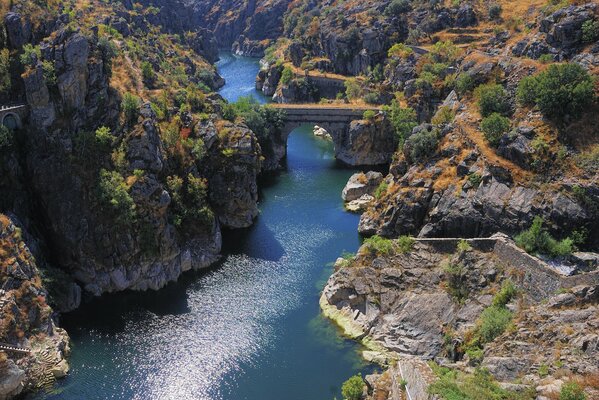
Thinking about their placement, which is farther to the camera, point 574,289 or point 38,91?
point 38,91

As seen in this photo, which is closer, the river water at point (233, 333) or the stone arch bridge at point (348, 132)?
the river water at point (233, 333)

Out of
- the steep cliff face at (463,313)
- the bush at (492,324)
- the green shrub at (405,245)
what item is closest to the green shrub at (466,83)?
the green shrub at (405,245)

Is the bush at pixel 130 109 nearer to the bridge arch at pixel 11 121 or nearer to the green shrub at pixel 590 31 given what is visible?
the bridge arch at pixel 11 121

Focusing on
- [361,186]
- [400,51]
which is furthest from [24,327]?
[400,51]

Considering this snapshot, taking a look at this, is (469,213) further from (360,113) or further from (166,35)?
(166,35)

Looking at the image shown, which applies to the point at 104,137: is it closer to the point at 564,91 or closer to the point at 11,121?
the point at 11,121

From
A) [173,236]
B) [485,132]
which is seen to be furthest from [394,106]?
[173,236]

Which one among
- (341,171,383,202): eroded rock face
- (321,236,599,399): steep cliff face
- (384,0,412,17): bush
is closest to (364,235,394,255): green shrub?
(321,236,599,399): steep cliff face

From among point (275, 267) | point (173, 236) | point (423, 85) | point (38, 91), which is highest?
point (38, 91)
